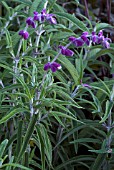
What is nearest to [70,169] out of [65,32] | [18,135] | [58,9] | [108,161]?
[108,161]

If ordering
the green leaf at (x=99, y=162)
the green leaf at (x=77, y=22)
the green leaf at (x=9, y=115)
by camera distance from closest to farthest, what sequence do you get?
1. the green leaf at (x=9, y=115)
2. the green leaf at (x=99, y=162)
3. the green leaf at (x=77, y=22)

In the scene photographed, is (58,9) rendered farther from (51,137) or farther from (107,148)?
(107,148)

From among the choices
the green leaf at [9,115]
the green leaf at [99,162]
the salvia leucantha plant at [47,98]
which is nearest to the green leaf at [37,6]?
the salvia leucantha plant at [47,98]

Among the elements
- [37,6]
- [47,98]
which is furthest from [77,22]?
[47,98]

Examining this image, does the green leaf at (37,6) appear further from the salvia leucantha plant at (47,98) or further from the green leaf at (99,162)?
the green leaf at (99,162)

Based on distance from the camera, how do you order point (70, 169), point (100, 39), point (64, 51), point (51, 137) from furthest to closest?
point (51, 137) < point (70, 169) < point (100, 39) < point (64, 51)

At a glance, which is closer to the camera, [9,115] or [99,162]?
[9,115]

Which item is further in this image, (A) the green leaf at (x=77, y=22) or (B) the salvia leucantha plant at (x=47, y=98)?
(A) the green leaf at (x=77, y=22)

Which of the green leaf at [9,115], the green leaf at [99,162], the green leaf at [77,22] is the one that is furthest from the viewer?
the green leaf at [77,22]

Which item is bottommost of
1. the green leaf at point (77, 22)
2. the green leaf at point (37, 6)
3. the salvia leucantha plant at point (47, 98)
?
the salvia leucantha plant at point (47, 98)

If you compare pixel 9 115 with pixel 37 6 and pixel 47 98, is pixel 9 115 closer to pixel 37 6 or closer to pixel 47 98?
pixel 47 98

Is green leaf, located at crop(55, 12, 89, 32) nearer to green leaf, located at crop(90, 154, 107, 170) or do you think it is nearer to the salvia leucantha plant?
the salvia leucantha plant
